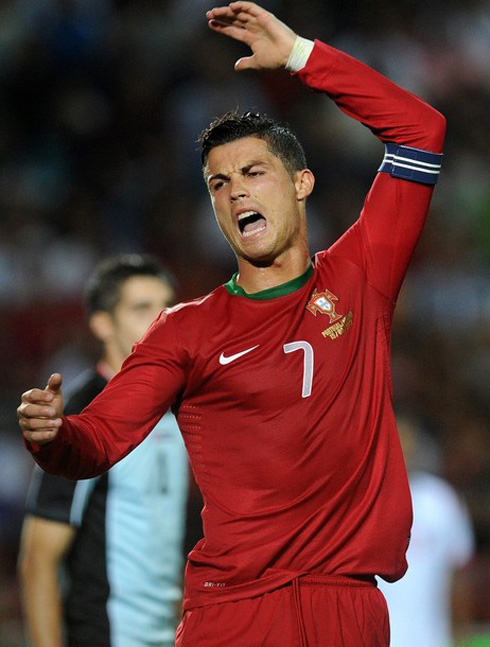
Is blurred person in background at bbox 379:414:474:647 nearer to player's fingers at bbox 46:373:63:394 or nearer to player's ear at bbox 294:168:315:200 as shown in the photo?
player's ear at bbox 294:168:315:200

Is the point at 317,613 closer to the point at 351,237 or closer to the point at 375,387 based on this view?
the point at 375,387

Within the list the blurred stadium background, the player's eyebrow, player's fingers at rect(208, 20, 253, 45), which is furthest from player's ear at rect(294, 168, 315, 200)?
the blurred stadium background

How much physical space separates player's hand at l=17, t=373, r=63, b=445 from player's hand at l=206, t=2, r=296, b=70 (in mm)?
1148

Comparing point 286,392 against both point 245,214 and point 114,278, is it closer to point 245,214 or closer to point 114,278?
point 245,214

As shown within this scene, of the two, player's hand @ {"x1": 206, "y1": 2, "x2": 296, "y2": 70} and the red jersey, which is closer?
the red jersey

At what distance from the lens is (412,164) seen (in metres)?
3.47

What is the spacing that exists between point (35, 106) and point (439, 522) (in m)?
6.38

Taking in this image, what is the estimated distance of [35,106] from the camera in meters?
10.9

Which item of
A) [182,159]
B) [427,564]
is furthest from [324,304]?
[182,159]

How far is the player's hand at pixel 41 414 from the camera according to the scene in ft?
9.06

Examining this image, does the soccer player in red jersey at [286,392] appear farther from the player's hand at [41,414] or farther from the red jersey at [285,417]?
the player's hand at [41,414]

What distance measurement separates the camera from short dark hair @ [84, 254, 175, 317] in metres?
5.13

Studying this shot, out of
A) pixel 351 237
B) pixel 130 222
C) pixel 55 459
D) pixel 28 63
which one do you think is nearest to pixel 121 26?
pixel 28 63

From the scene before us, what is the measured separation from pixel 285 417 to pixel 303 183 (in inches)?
29.6
